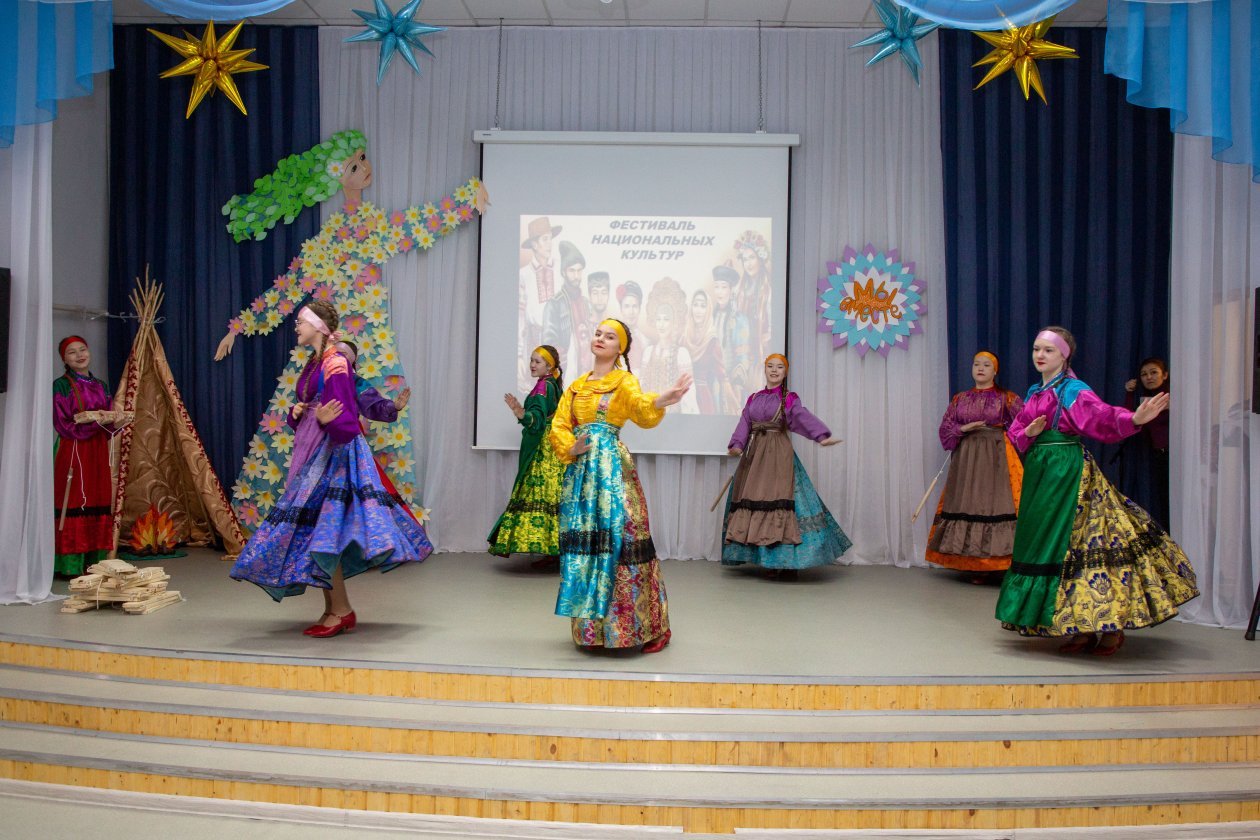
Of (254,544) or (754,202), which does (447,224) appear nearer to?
(754,202)

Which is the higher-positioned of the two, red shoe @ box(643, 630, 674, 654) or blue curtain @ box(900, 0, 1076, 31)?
blue curtain @ box(900, 0, 1076, 31)

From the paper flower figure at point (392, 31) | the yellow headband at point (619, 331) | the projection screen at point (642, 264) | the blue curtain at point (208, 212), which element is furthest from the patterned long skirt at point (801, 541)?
the blue curtain at point (208, 212)

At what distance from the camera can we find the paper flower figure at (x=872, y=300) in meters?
6.89

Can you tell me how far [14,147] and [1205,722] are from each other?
6024mm

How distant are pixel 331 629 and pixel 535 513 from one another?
179 cm

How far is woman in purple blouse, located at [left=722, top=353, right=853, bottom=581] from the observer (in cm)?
611

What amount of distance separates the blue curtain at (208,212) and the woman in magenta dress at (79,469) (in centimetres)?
113

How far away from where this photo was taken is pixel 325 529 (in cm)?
431

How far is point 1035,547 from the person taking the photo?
4453 millimetres

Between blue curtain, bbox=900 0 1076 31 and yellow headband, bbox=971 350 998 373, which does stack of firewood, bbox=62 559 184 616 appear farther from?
yellow headband, bbox=971 350 998 373

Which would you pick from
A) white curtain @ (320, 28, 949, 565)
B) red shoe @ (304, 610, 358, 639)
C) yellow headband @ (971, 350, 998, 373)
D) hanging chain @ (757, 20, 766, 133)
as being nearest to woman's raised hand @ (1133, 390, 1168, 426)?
yellow headband @ (971, 350, 998, 373)

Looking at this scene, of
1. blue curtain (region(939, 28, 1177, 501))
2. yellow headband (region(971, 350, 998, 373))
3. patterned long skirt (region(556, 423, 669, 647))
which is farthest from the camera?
blue curtain (region(939, 28, 1177, 501))

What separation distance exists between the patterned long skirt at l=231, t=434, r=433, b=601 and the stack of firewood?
0.92m

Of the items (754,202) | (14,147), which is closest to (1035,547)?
(754,202)
